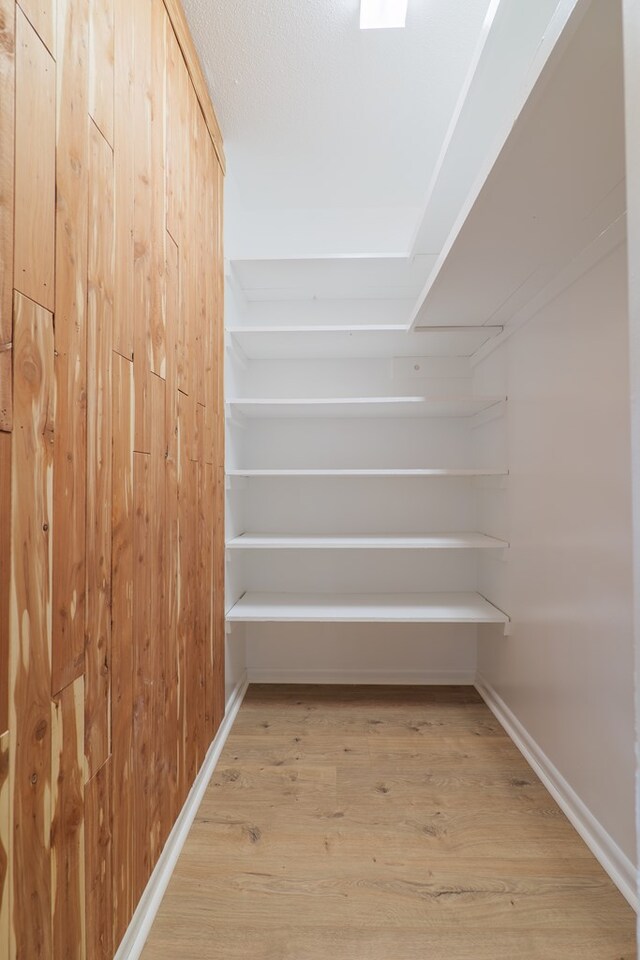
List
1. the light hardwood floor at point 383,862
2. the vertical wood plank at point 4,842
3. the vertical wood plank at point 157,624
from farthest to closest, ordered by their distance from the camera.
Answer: the vertical wood plank at point 157,624, the light hardwood floor at point 383,862, the vertical wood plank at point 4,842

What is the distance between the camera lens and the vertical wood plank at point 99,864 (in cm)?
95

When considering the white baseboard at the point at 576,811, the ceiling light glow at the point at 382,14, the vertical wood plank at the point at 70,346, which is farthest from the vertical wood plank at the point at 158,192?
the white baseboard at the point at 576,811

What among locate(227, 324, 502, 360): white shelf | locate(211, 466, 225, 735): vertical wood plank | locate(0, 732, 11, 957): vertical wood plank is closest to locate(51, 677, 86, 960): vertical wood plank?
locate(0, 732, 11, 957): vertical wood plank

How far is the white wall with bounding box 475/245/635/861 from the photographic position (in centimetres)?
138

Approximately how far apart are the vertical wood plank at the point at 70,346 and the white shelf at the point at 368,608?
135 centimetres

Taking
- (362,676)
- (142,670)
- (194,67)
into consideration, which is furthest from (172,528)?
(362,676)

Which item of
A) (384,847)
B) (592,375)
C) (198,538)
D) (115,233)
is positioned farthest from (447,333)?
(384,847)

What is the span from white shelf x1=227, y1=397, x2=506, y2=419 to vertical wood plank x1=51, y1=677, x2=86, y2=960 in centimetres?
156

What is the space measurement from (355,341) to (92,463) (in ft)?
5.66

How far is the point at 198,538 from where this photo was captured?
1.75m

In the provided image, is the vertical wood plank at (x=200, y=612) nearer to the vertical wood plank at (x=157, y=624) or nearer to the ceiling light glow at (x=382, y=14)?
the vertical wood plank at (x=157, y=624)

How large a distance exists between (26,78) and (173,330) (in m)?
0.74

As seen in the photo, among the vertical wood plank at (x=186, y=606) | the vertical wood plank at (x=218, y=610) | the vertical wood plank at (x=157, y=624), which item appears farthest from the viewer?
the vertical wood plank at (x=218, y=610)

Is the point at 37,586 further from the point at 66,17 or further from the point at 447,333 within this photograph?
the point at 447,333
